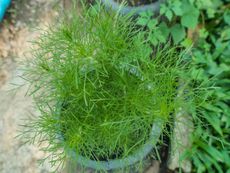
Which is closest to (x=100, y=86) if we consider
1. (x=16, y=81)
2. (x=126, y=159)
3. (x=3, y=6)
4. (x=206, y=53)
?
(x=126, y=159)

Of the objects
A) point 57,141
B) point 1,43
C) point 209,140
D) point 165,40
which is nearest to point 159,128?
point 57,141

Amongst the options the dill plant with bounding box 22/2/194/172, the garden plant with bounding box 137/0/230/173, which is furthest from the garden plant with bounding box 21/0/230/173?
the garden plant with bounding box 137/0/230/173

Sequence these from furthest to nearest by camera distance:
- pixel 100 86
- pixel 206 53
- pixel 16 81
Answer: pixel 16 81 → pixel 206 53 → pixel 100 86

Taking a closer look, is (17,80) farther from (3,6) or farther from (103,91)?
(103,91)

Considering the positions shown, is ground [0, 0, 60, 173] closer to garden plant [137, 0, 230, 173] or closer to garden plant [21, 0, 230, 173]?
garden plant [21, 0, 230, 173]

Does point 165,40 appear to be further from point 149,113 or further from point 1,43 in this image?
point 1,43
